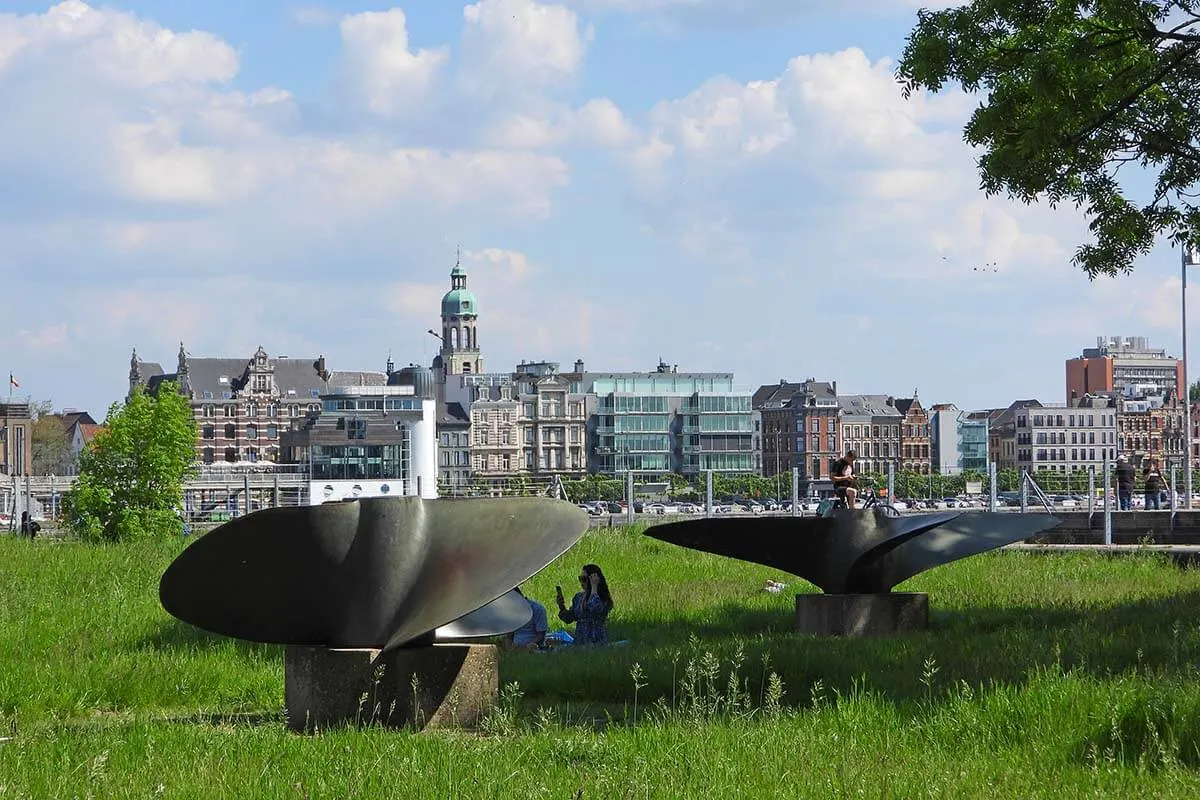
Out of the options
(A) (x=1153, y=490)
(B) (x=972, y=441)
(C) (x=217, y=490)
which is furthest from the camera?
(B) (x=972, y=441)

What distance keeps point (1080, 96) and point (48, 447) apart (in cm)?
14623

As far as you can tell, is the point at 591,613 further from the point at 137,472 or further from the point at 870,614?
the point at 137,472

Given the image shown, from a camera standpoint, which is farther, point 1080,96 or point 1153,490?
point 1153,490

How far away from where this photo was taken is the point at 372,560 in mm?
11391

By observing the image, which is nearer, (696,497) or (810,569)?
(810,569)

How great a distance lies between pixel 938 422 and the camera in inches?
6964

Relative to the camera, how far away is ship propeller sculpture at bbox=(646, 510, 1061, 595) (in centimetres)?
1791

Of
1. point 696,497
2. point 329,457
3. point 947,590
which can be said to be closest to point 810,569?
point 947,590

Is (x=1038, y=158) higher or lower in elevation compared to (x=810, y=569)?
higher

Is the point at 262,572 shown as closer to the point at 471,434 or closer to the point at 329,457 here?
the point at 329,457

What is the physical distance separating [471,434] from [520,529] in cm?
15595

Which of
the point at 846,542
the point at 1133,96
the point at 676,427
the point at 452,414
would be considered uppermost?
the point at 452,414

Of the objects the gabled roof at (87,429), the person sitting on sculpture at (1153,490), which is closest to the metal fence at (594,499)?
the person sitting on sculpture at (1153,490)

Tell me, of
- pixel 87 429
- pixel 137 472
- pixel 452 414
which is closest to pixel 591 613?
pixel 137 472
